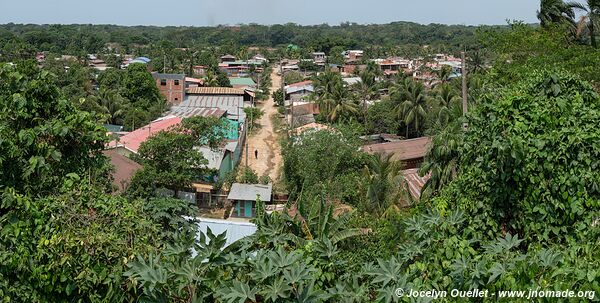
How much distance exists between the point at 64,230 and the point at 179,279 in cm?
131

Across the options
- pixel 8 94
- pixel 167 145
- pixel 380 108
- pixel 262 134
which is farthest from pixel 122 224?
pixel 262 134

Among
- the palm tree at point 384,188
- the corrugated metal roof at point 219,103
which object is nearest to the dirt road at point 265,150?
the corrugated metal roof at point 219,103

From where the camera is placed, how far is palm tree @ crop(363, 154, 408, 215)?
43.9ft

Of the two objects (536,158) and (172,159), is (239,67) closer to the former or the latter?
(172,159)

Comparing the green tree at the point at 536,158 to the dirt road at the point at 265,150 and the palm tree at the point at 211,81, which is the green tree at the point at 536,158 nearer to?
the dirt road at the point at 265,150

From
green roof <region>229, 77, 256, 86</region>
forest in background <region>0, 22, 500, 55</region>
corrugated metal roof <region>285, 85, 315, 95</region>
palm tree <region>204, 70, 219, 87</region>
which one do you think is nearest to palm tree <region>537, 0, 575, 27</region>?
corrugated metal roof <region>285, 85, 315, 95</region>

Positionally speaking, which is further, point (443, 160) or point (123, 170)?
point (123, 170)

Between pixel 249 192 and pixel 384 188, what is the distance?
19.6 ft

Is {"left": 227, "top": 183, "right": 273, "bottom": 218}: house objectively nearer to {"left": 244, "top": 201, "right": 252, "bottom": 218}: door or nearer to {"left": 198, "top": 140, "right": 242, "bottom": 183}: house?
{"left": 244, "top": 201, "right": 252, "bottom": 218}: door

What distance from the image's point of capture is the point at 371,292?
13.7ft

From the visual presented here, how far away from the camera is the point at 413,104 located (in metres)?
27.5

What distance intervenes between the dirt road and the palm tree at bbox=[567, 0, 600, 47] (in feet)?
41.3

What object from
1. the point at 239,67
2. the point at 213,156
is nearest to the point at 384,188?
the point at 213,156

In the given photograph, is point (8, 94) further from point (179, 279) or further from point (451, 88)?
point (451, 88)
